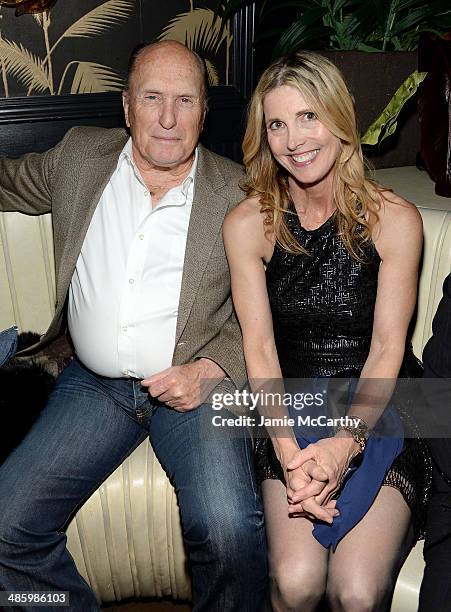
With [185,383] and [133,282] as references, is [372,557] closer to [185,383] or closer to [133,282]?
[185,383]

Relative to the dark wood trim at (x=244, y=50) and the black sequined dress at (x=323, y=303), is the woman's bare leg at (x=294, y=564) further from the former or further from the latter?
the dark wood trim at (x=244, y=50)

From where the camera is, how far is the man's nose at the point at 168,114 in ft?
6.12

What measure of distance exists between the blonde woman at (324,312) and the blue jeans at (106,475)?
77mm

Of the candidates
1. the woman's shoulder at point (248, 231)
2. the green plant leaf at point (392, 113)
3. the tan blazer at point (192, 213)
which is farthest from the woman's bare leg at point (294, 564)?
the green plant leaf at point (392, 113)

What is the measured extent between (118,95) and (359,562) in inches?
69.5

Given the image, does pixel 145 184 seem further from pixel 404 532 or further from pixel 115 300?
pixel 404 532

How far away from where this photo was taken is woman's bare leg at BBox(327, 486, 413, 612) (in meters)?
1.48

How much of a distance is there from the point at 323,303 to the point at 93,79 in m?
1.22

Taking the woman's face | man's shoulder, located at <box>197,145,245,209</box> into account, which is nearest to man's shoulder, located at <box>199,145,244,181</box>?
man's shoulder, located at <box>197,145,245,209</box>

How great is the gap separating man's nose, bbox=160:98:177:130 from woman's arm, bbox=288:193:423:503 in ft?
1.92

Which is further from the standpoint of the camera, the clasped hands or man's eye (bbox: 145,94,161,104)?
man's eye (bbox: 145,94,161,104)

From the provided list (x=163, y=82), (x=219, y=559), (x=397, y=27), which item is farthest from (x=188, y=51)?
(x=219, y=559)

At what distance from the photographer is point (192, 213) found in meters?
1.90

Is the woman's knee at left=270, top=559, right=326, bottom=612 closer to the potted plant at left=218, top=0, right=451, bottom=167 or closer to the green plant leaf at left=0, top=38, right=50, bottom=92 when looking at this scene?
the potted plant at left=218, top=0, right=451, bottom=167
